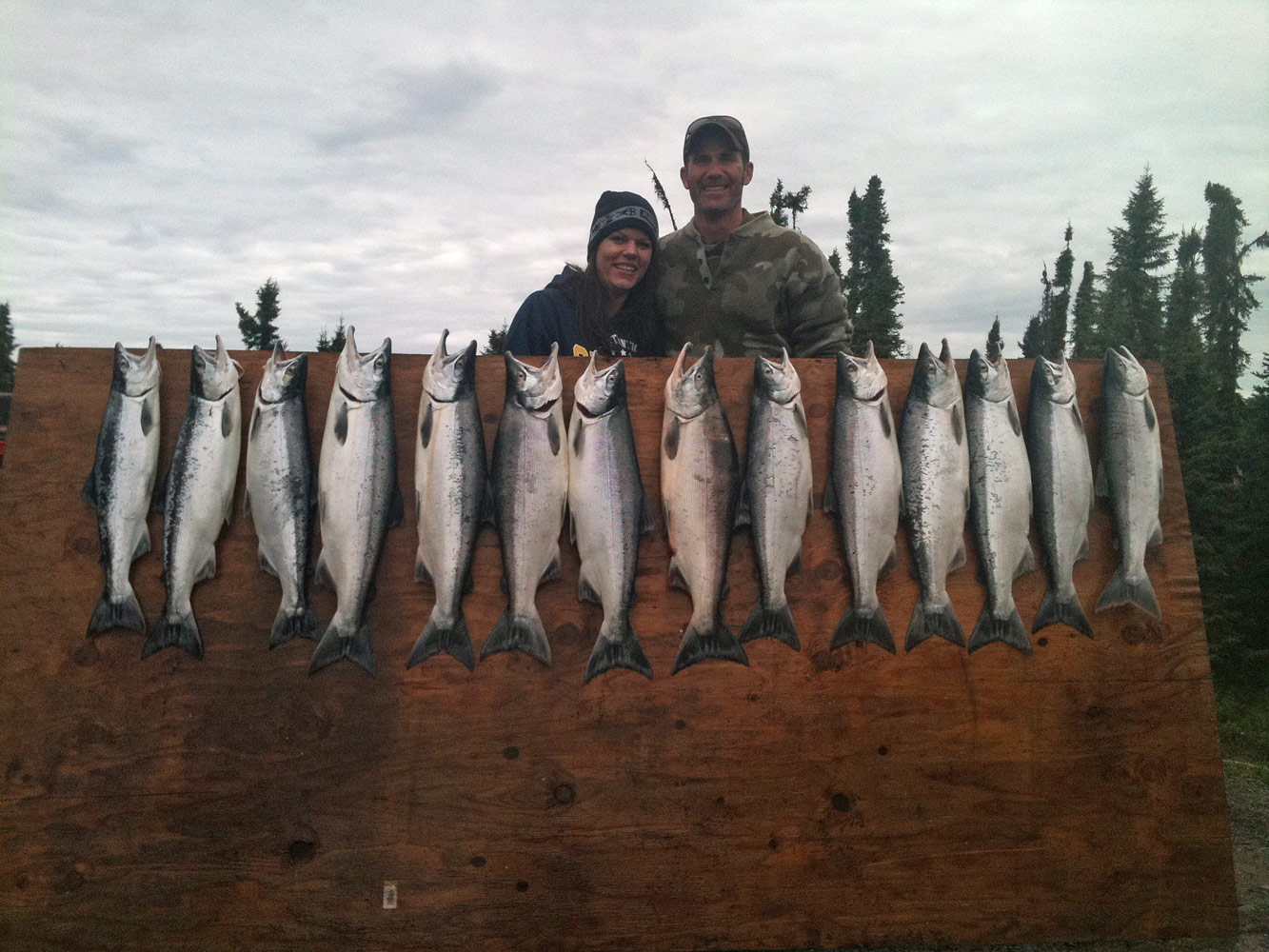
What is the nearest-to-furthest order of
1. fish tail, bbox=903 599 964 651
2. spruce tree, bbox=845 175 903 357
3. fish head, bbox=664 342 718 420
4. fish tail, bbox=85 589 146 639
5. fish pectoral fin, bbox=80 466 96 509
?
fish tail, bbox=85 589 146 639
fish pectoral fin, bbox=80 466 96 509
fish tail, bbox=903 599 964 651
fish head, bbox=664 342 718 420
spruce tree, bbox=845 175 903 357

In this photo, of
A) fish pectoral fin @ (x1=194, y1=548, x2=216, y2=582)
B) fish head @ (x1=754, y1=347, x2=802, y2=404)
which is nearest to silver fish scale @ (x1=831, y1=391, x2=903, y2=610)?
Result: fish head @ (x1=754, y1=347, x2=802, y2=404)

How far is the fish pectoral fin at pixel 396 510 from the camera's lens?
3.41m

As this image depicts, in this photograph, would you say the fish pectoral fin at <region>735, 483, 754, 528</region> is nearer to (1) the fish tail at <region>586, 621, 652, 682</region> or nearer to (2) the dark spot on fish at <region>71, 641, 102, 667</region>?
(1) the fish tail at <region>586, 621, 652, 682</region>

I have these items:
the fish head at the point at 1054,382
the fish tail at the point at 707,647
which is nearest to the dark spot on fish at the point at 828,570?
the fish tail at the point at 707,647

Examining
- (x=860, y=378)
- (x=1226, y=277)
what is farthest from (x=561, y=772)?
(x=1226, y=277)

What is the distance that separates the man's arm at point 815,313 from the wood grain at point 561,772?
2.18 metres

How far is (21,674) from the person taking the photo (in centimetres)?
321

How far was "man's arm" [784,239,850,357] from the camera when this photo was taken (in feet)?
17.4

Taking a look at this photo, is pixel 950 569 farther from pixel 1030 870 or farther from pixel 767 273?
pixel 767 273

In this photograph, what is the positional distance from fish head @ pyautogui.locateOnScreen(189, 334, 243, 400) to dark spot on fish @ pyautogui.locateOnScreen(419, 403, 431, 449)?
933 millimetres

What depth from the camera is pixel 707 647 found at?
3365 millimetres

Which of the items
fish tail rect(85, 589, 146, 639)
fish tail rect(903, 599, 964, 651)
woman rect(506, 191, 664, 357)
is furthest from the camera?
woman rect(506, 191, 664, 357)

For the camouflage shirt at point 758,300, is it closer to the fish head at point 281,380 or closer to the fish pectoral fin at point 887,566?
the fish pectoral fin at point 887,566

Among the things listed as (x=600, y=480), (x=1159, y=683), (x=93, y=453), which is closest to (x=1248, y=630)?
(x=1159, y=683)
